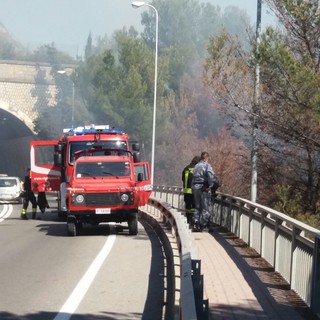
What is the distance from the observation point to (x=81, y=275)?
14.0 meters

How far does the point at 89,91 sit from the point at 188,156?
1220cm

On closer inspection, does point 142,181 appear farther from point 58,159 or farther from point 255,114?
point 255,114

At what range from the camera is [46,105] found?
299ft

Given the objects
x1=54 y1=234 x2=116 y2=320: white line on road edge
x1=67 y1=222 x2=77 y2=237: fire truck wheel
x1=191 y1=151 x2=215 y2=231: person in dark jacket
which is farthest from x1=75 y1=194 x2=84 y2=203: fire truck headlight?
x1=54 y1=234 x2=116 y2=320: white line on road edge

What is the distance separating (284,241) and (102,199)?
33.4ft

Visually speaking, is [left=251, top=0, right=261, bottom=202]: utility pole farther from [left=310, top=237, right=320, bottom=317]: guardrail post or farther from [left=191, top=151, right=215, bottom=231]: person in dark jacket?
[left=310, top=237, right=320, bottom=317]: guardrail post

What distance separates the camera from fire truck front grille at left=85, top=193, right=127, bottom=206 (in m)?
22.0

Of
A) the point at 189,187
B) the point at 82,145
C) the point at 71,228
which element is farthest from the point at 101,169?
the point at 82,145

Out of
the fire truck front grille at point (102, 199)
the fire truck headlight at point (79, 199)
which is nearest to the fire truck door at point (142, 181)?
the fire truck front grille at point (102, 199)

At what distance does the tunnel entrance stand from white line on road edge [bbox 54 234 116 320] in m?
68.3

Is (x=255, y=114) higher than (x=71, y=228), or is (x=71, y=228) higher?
(x=255, y=114)

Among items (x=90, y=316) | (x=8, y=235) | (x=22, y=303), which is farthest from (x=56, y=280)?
(x=8, y=235)

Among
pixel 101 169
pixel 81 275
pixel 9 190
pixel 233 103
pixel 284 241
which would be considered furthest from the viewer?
pixel 9 190

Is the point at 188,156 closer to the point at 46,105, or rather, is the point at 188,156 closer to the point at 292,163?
the point at 46,105
